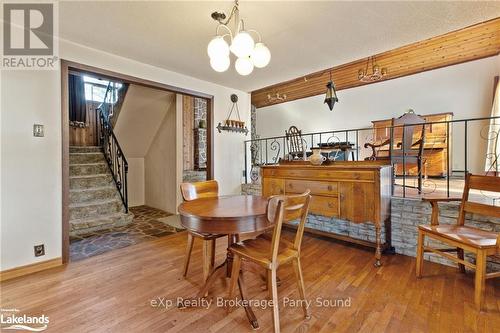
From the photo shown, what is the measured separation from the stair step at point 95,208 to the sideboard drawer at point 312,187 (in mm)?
3034

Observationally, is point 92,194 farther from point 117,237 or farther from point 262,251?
point 262,251

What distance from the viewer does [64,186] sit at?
2492 mm

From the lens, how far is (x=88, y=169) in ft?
14.0

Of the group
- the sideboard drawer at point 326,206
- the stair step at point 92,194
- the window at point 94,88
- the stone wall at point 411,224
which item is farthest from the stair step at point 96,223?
the window at point 94,88

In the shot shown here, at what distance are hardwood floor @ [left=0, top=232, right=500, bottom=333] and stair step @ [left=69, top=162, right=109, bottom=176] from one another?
229 cm

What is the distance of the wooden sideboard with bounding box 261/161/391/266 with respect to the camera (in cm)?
236

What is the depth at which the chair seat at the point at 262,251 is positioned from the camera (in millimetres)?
1476

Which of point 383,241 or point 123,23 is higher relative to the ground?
point 123,23

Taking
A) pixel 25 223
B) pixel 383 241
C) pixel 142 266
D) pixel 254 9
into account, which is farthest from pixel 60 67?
pixel 383 241

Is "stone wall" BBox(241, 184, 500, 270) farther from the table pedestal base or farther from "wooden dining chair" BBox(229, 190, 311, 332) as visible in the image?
the table pedestal base

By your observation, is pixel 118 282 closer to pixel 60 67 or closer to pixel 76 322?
pixel 76 322

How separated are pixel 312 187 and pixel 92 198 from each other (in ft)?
12.2

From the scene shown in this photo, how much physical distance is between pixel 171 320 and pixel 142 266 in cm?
101

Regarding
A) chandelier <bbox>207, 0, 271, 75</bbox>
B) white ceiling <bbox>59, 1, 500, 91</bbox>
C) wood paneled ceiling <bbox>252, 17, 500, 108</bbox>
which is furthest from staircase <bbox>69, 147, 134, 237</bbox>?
wood paneled ceiling <bbox>252, 17, 500, 108</bbox>
